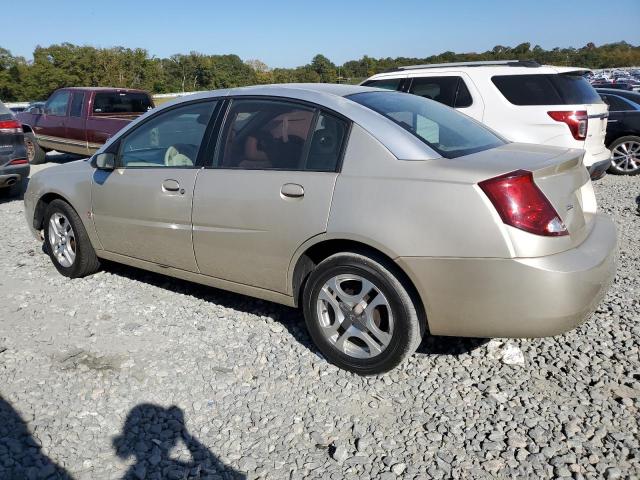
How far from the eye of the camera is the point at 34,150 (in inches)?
495

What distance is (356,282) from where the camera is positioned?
317 centimetres

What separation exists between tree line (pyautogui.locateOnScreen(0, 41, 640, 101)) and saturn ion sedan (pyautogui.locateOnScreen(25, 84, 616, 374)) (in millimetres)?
31234

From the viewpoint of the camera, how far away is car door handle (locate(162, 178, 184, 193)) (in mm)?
3842

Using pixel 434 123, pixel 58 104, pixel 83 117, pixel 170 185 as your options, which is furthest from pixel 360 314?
pixel 58 104

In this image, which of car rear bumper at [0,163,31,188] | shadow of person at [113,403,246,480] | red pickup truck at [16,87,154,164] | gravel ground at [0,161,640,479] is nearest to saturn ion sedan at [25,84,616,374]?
gravel ground at [0,161,640,479]

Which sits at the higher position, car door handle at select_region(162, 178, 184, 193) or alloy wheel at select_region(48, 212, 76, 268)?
car door handle at select_region(162, 178, 184, 193)

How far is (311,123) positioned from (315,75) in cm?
5522

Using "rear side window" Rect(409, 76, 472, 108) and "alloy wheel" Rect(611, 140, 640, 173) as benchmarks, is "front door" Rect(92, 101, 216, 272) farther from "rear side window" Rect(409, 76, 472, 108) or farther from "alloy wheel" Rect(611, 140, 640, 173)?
"alloy wheel" Rect(611, 140, 640, 173)

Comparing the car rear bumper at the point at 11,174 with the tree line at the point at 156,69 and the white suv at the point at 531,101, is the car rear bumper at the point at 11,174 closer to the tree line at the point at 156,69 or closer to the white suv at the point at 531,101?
the white suv at the point at 531,101

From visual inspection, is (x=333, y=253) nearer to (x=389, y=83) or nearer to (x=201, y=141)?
(x=201, y=141)

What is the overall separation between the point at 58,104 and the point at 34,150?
4.83ft

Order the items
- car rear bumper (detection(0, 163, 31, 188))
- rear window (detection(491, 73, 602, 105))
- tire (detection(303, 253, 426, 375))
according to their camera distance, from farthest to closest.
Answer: car rear bumper (detection(0, 163, 31, 188)) < rear window (detection(491, 73, 602, 105)) < tire (detection(303, 253, 426, 375))

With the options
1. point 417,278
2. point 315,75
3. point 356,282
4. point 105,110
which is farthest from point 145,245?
point 315,75

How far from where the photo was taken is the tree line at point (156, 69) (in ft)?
156
